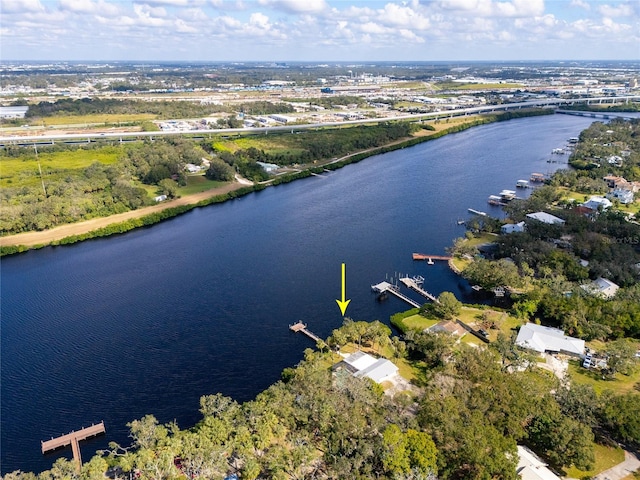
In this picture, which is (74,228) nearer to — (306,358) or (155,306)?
(155,306)

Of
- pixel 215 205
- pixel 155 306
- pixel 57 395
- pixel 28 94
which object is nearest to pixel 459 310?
pixel 155 306

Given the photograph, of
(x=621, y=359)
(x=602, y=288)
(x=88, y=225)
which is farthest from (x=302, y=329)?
(x=88, y=225)

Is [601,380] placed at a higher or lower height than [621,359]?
lower

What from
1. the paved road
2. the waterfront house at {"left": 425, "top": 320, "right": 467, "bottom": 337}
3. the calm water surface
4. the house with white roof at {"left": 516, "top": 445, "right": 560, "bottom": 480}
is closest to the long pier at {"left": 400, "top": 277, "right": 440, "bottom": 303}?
the calm water surface

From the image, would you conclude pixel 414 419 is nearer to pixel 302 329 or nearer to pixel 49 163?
pixel 302 329

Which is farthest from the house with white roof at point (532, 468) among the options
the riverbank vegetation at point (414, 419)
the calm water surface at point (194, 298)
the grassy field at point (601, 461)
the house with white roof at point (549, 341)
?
the calm water surface at point (194, 298)

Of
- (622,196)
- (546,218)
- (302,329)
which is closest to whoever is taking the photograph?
(302,329)

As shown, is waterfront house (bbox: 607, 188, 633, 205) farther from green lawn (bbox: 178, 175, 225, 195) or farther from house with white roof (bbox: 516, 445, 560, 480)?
green lawn (bbox: 178, 175, 225, 195)
